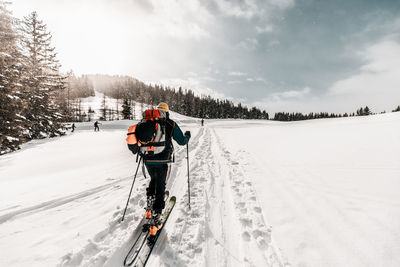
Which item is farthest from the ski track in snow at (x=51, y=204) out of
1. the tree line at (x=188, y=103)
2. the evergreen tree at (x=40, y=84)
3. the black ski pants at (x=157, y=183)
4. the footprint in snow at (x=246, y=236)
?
the tree line at (x=188, y=103)

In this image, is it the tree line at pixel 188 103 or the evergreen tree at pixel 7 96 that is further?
the tree line at pixel 188 103

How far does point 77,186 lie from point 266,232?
584 cm

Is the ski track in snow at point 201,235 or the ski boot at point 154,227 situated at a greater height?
the ski boot at point 154,227

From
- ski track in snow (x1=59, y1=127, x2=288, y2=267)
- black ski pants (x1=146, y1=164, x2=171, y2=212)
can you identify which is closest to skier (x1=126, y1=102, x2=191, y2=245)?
black ski pants (x1=146, y1=164, x2=171, y2=212)

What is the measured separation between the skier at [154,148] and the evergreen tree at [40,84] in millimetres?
19743

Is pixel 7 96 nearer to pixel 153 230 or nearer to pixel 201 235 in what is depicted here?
pixel 153 230

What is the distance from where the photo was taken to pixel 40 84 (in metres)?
17.8

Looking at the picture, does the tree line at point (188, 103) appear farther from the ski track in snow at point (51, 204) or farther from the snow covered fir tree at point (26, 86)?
the ski track in snow at point (51, 204)

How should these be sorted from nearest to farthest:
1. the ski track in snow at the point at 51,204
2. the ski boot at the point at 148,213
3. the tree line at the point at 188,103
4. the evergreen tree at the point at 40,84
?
the ski boot at the point at 148,213 < the ski track in snow at the point at 51,204 < the evergreen tree at the point at 40,84 < the tree line at the point at 188,103

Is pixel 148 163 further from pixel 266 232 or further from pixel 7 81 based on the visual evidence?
pixel 7 81

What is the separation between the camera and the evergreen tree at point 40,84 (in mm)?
17109

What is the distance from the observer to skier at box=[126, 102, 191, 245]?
316cm

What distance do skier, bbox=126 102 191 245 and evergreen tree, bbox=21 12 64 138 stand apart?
19.7m

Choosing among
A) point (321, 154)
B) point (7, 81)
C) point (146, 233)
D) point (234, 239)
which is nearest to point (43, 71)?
point (7, 81)
